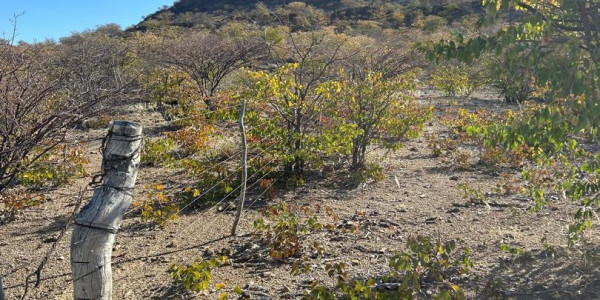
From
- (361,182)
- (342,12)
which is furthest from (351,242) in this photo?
(342,12)

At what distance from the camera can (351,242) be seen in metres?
4.63

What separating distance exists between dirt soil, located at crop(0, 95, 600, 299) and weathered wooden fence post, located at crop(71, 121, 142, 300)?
3.73 feet

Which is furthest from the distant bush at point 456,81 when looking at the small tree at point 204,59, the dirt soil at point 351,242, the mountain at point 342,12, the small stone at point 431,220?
the mountain at point 342,12

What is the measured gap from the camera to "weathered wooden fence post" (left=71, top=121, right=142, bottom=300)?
2.48m

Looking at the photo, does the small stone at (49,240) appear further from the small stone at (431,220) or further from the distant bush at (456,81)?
the distant bush at (456,81)

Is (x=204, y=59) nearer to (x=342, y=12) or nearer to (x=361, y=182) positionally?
(x=361, y=182)

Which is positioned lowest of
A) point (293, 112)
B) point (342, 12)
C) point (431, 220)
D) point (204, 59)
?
point (431, 220)

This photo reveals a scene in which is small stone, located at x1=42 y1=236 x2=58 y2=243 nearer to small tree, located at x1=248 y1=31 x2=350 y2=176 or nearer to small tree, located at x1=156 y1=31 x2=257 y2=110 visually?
small tree, located at x1=248 y1=31 x2=350 y2=176

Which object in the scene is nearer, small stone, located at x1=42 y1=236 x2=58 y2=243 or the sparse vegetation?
the sparse vegetation

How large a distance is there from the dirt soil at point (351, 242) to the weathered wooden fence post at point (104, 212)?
114 cm

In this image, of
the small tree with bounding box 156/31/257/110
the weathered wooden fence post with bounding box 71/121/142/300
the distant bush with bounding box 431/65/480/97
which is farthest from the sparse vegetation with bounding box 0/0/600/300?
the distant bush with bounding box 431/65/480/97

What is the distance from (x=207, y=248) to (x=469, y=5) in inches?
1770

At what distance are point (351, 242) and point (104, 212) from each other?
2.67 metres

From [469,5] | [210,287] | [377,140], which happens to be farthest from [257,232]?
[469,5]
